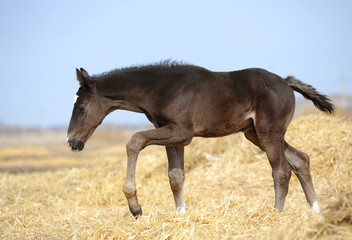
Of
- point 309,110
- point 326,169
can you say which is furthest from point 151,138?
point 309,110

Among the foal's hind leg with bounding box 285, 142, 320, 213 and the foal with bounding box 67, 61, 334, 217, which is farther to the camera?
the foal's hind leg with bounding box 285, 142, 320, 213

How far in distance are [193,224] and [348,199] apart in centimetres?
149

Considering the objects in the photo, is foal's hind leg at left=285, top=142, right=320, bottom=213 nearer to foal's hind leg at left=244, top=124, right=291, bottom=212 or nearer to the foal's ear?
foal's hind leg at left=244, top=124, right=291, bottom=212

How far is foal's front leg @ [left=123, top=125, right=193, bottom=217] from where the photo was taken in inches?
177

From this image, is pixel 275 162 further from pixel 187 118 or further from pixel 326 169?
pixel 326 169

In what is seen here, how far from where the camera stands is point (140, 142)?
4605mm

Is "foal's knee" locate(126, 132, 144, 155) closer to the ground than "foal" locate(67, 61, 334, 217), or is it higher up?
closer to the ground

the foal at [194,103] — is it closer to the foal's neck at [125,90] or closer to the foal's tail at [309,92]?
the foal's neck at [125,90]

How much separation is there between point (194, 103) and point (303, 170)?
1.87 m

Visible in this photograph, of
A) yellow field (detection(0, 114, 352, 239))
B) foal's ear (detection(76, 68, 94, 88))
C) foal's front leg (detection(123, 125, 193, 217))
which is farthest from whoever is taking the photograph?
foal's ear (detection(76, 68, 94, 88))

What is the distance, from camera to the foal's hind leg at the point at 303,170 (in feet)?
17.8

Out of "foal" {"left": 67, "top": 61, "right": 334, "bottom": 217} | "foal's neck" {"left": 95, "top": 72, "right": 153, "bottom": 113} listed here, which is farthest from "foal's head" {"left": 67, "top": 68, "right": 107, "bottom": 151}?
"foal's neck" {"left": 95, "top": 72, "right": 153, "bottom": 113}

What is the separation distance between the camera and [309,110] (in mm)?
12031

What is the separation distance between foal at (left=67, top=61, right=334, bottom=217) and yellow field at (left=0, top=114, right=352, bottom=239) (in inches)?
36.0
